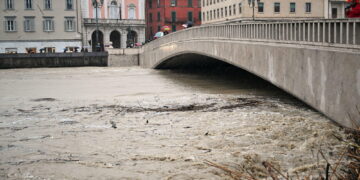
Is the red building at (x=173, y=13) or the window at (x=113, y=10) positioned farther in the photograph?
the red building at (x=173, y=13)

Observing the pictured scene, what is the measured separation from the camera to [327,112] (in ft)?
38.2

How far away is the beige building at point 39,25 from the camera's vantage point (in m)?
48.2

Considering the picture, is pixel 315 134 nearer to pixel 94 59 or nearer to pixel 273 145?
pixel 273 145

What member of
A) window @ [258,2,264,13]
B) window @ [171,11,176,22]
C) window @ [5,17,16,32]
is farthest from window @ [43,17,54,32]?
window @ [171,11,176,22]

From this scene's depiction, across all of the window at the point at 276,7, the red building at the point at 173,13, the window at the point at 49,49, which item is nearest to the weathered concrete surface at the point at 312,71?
the window at the point at 276,7

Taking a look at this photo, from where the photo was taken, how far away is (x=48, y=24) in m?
49.3

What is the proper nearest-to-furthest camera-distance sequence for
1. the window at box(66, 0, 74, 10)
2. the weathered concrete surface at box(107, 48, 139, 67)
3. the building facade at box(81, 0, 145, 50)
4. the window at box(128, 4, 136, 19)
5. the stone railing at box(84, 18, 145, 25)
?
1. the weathered concrete surface at box(107, 48, 139, 67)
2. the window at box(66, 0, 74, 10)
3. the stone railing at box(84, 18, 145, 25)
4. the building facade at box(81, 0, 145, 50)
5. the window at box(128, 4, 136, 19)

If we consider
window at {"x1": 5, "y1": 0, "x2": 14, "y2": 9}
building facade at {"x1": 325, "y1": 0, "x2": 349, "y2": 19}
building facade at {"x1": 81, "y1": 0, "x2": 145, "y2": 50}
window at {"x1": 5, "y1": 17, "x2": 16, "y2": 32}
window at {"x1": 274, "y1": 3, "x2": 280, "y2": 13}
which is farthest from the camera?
building facade at {"x1": 81, "y1": 0, "x2": 145, "y2": 50}

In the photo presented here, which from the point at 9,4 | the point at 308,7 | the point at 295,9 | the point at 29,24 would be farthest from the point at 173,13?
the point at 9,4

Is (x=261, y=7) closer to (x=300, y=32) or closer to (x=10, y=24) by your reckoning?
(x=10, y=24)

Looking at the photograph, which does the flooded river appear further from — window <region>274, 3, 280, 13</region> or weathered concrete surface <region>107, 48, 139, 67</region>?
window <region>274, 3, 280, 13</region>

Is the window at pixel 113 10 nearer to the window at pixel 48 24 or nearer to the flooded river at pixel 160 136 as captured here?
the window at pixel 48 24

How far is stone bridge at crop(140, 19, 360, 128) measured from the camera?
10.5 metres

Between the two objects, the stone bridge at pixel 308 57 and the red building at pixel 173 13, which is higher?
the red building at pixel 173 13
